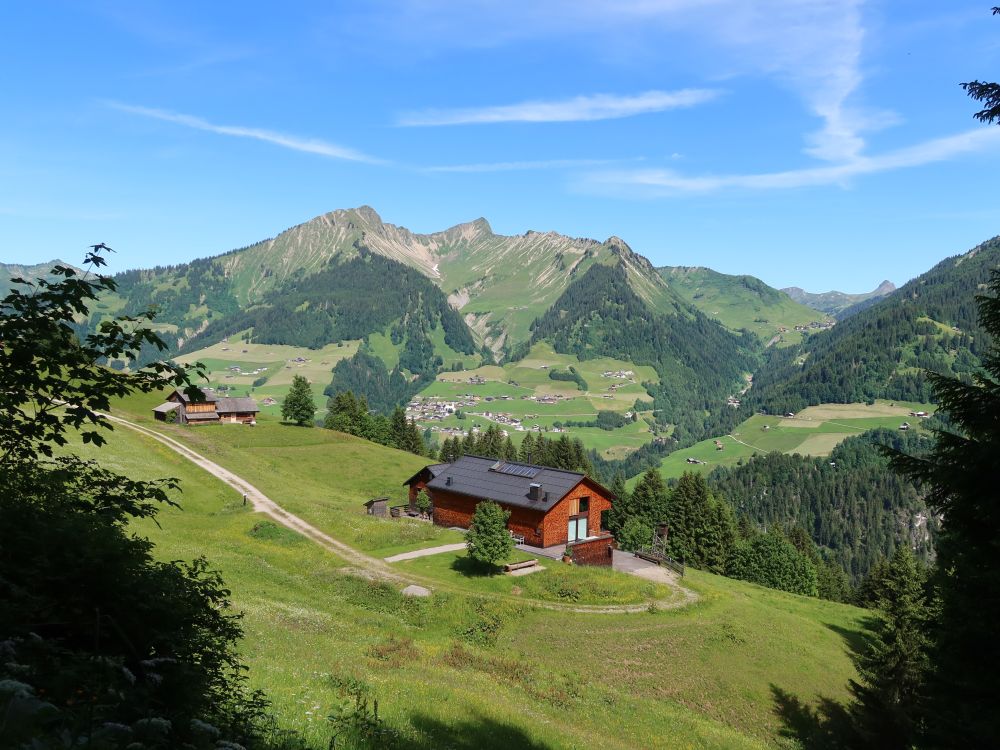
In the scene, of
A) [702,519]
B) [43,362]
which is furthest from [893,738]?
[702,519]

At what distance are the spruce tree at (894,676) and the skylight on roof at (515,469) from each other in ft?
100

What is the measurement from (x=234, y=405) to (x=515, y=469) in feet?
250

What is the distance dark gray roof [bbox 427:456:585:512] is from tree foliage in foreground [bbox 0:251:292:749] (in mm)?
43524

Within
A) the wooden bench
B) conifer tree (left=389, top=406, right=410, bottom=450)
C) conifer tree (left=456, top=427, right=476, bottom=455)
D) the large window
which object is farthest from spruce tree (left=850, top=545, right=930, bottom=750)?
conifer tree (left=389, top=406, right=410, bottom=450)

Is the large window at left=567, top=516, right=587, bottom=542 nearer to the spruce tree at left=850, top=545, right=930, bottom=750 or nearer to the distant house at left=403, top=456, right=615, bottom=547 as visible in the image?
the distant house at left=403, top=456, right=615, bottom=547

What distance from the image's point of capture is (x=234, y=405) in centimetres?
11356

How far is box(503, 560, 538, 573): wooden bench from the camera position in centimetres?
4543

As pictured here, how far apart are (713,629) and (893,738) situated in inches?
488

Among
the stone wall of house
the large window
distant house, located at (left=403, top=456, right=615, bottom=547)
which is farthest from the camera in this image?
the large window

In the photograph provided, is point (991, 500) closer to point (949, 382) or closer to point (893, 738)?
point (949, 382)

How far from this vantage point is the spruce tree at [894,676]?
2809cm

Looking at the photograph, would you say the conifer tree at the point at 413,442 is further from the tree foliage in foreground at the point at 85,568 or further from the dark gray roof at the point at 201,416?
the tree foliage in foreground at the point at 85,568

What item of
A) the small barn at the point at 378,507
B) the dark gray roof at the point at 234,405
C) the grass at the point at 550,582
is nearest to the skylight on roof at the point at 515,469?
the grass at the point at 550,582

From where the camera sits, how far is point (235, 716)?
10445 mm
